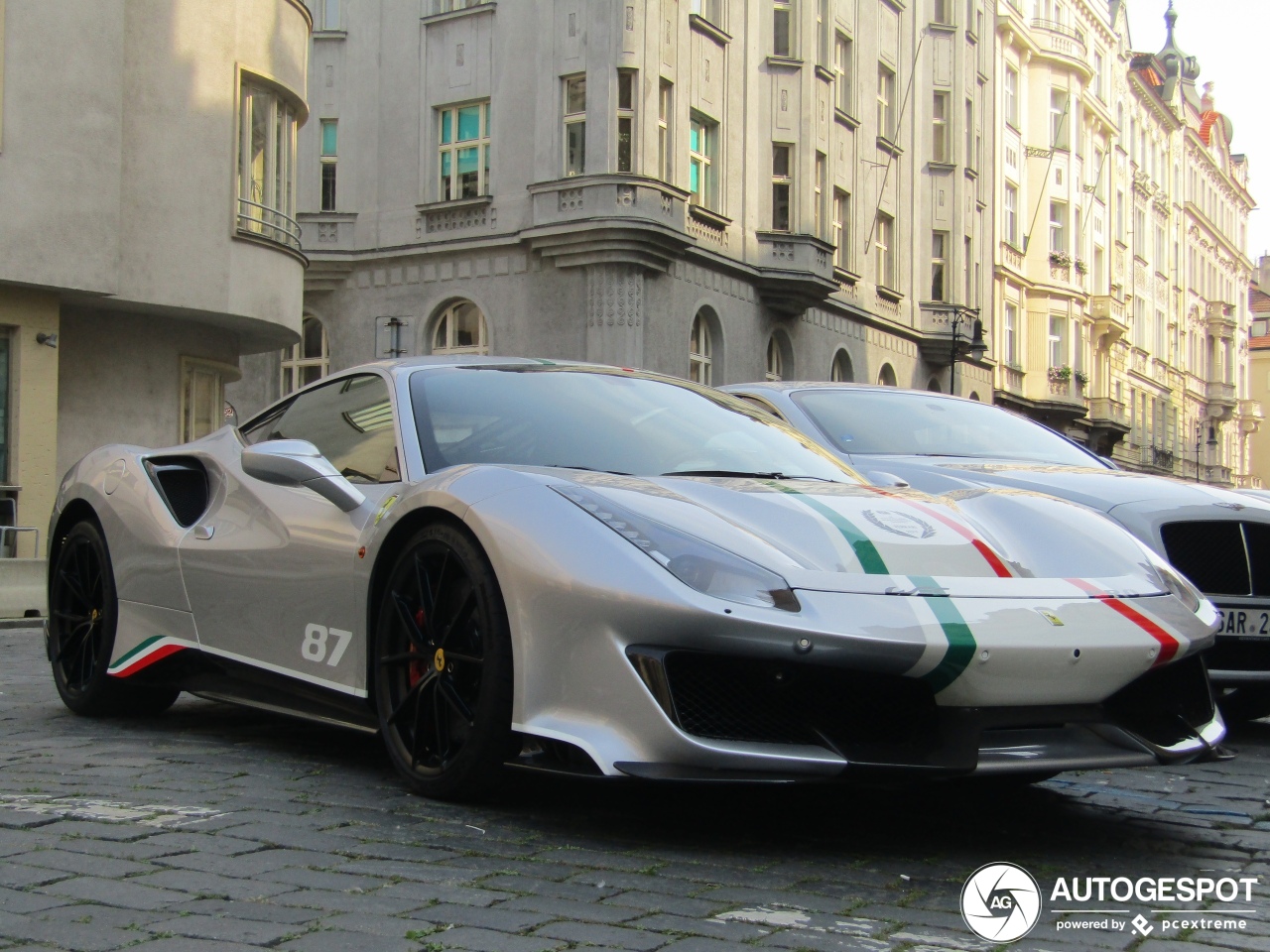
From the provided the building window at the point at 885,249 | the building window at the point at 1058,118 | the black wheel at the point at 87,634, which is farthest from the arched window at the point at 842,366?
the black wheel at the point at 87,634

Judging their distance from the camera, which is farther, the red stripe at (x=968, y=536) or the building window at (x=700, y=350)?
the building window at (x=700, y=350)

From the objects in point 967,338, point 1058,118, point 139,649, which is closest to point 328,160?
point 967,338

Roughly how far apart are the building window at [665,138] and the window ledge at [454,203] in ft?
9.98

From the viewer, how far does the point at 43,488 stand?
16.7 meters

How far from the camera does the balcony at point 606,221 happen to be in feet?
82.4

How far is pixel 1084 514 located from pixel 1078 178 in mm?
51772

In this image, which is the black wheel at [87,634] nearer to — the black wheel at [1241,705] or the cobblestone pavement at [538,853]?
the cobblestone pavement at [538,853]

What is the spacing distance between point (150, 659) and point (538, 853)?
243cm

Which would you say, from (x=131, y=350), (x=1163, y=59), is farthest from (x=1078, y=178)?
(x=131, y=350)

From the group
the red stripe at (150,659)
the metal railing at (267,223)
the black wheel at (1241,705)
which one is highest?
the metal railing at (267,223)

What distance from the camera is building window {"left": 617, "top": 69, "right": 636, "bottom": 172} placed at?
25.8 m

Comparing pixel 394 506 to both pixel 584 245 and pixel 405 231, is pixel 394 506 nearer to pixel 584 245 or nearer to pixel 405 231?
pixel 584 245

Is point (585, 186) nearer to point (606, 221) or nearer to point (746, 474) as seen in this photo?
point (606, 221)

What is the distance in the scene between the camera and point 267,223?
1852cm
